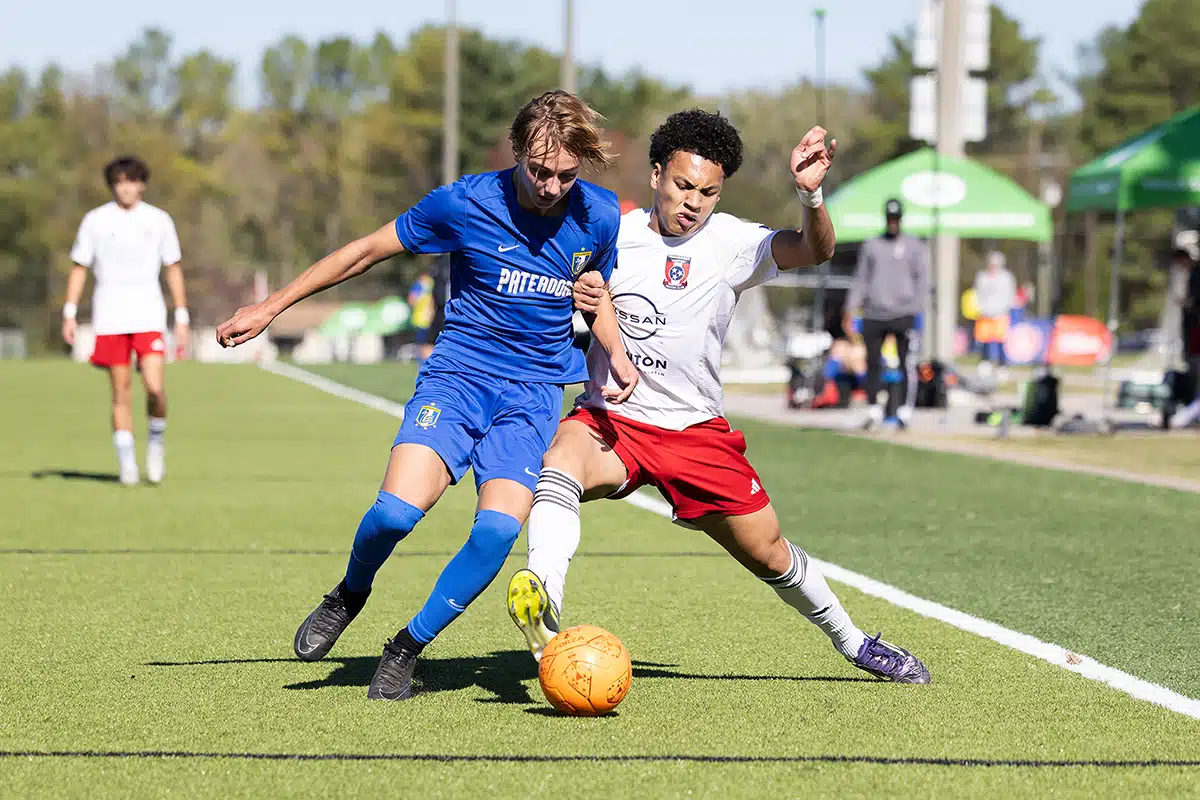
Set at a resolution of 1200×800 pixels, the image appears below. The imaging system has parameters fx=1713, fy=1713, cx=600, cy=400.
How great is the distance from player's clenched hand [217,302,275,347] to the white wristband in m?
1.68

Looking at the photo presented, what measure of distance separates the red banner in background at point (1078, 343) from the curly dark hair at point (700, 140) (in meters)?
12.7

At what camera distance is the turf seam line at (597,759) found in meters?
4.58

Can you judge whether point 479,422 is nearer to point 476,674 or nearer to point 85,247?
point 476,674

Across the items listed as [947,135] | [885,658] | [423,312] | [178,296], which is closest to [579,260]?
[885,658]

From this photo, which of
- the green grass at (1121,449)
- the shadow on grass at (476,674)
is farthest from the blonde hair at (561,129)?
the green grass at (1121,449)

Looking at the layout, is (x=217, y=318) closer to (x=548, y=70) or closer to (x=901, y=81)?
(x=548, y=70)

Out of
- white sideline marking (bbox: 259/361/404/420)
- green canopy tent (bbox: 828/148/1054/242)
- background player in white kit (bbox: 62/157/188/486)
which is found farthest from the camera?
white sideline marking (bbox: 259/361/404/420)

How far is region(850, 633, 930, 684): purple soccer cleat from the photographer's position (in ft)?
18.7

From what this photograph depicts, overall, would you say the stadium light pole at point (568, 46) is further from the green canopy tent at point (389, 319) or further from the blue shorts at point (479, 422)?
the green canopy tent at point (389, 319)

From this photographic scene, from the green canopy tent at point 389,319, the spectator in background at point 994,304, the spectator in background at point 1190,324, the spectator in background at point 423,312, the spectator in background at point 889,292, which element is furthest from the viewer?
the green canopy tent at point 389,319

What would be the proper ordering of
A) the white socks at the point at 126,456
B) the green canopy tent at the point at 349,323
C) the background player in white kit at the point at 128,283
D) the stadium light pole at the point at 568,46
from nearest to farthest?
the background player in white kit at the point at 128,283 → the white socks at the point at 126,456 → the stadium light pole at the point at 568,46 → the green canopy tent at the point at 349,323

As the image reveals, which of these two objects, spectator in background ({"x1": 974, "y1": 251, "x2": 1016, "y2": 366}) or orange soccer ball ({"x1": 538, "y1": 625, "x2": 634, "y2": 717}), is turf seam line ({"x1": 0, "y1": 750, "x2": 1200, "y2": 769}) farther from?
spectator in background ({"x1": 974, "y1": 251, "x2": 1016, "y2": 366})

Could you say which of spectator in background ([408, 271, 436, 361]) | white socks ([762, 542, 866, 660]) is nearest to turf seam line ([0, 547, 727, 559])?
white socks ([762, 542, 866, 660])

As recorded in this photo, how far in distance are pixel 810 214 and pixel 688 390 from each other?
72cm
